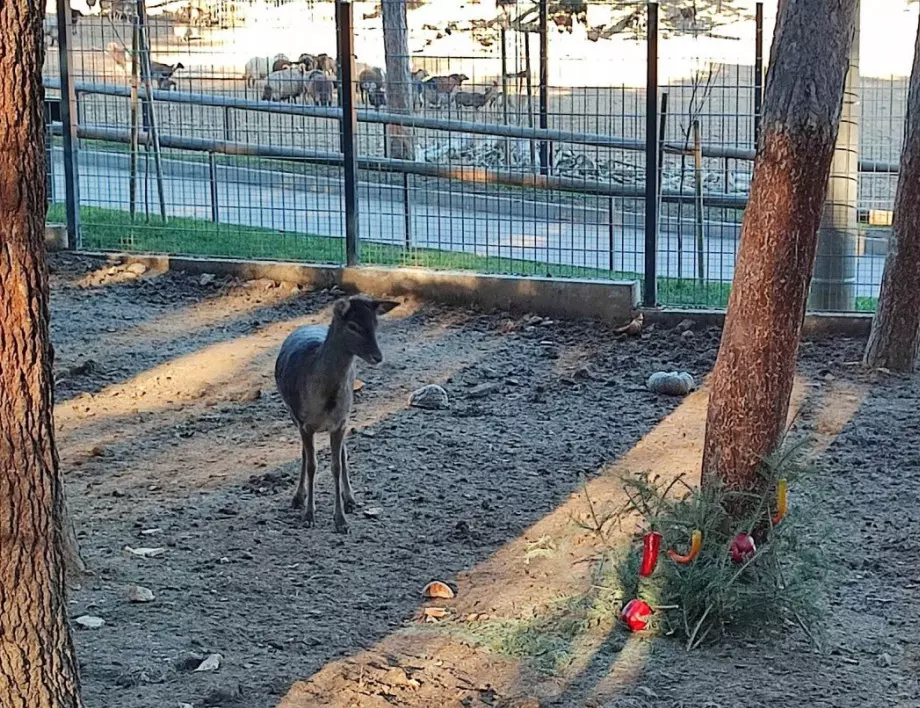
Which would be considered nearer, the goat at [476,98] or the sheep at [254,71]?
the goat at [476,98]

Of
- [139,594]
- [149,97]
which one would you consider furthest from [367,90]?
[139,594]

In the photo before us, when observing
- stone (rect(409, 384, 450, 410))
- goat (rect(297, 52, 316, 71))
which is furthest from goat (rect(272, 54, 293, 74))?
stone (rect(409, 384, 450, 410))

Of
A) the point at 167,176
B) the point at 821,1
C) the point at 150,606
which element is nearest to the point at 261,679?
the point at 150,606

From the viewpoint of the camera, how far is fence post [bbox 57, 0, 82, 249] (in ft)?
42.3

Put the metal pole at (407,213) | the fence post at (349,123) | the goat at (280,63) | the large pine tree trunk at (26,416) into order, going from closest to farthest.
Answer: the large pine tree trunk at (26,416), the fence post at (349,123), the metal pole at (407,213), the goat at (280,63)

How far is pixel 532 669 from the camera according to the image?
518cm

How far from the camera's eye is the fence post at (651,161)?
35.2 feet

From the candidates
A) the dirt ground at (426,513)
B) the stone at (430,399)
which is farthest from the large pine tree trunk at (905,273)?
the stone at (430,399)

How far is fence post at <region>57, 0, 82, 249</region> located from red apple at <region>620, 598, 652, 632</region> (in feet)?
29.2

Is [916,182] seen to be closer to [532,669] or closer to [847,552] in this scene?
[847,552]

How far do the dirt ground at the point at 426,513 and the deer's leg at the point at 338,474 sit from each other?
6cm

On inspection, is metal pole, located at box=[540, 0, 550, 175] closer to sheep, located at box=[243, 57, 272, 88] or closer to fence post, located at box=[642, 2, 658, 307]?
fence post, located at box=[642, 2, 658, 307]

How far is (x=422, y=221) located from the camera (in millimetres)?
13078

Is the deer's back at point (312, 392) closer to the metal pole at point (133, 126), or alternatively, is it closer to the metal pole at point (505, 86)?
the metal pole at point (505, 86)
